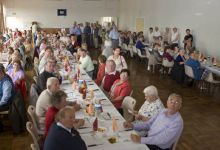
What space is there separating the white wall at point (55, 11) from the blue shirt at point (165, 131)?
18158 mm

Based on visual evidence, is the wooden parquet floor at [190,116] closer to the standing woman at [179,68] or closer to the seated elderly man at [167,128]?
the standing woman at [179,68]

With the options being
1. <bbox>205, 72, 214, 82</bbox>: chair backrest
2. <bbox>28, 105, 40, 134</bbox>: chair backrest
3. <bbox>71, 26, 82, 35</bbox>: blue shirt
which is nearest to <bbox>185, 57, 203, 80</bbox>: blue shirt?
<bbox>205, 72, 214, 82</bbox>: chair backrest

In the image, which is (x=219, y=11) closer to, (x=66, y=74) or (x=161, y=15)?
(x=161, y=15)

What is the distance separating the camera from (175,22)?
12.7 metres

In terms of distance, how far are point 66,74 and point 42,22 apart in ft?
49.2

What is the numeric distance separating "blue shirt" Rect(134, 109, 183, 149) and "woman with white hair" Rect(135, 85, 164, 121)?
0.44 meters

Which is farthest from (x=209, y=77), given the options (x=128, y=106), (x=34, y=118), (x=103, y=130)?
(x=34, y=118)

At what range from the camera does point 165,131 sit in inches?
132

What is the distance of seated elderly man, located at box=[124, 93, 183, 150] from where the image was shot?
3.31 meters

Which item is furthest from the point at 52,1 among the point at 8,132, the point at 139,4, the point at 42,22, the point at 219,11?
the point at 8,132

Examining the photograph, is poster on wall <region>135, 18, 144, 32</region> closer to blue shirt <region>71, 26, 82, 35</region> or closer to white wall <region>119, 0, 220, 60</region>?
white wall <region>119, 0, 220, 60</region>

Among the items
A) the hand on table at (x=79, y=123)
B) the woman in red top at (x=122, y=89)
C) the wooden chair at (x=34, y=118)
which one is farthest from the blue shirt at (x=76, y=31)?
the hand on table at (x=79, y=123)

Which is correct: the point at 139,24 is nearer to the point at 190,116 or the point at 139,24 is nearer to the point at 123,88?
the point at 190,116

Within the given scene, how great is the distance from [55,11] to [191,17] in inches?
473
